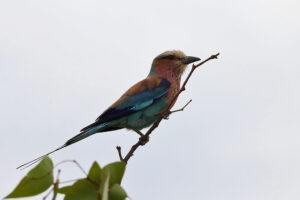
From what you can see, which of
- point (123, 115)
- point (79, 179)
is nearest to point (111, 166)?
point (79, 179)

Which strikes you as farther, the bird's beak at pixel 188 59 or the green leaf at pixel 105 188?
the bird's beak at pixel 188 59

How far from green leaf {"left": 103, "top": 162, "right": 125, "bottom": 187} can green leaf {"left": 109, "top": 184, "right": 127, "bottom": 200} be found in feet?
0.13

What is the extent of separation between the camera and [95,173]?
195cm

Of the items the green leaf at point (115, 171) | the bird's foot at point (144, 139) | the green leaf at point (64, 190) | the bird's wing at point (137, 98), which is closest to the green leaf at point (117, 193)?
the green leaf at point (115, 171)

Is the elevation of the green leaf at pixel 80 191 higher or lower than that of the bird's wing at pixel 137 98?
higher

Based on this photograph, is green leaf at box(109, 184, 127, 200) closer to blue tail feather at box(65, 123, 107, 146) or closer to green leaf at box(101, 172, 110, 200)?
green leaf at box(101, 172, 110, 200)

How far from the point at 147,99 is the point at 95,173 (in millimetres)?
4047

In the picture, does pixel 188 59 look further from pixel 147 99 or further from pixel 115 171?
pixel 115 171

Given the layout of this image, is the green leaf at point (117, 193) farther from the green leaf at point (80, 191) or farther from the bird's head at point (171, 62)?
the bird's head at point (171, 62)

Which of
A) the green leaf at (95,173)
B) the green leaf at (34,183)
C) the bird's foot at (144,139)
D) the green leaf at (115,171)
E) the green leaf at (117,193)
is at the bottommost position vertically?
the bird's foot at (144,139)

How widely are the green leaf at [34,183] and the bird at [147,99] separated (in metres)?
2.95

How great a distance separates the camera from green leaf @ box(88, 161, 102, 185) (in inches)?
76.2

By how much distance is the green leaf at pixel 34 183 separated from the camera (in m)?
1.92

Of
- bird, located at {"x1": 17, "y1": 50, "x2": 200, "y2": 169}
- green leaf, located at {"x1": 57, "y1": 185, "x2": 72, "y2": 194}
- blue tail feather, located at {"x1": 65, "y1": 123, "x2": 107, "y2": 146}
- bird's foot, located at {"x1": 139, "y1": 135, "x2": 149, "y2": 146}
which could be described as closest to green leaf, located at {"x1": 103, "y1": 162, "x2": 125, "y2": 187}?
green leaf, located at {"x1": 57, "y1": 185, "x2": 72, "y2": 194}
